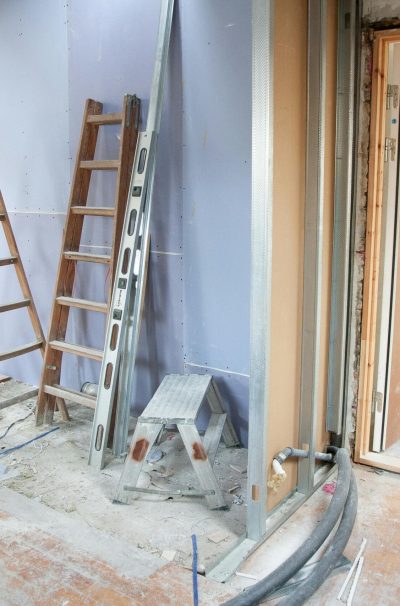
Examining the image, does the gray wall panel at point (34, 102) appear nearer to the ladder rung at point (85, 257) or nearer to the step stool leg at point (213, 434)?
the ladder rung at point (85, 257)

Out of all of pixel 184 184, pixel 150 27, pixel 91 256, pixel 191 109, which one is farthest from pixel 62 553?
pixel 150 27

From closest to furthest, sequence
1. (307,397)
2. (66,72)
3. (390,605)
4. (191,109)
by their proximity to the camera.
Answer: (390,605), (307,397), (191,109), (66,72)

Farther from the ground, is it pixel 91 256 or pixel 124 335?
pixel 91 256

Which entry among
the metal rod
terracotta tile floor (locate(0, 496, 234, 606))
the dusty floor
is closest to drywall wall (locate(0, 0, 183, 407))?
the dusty floor

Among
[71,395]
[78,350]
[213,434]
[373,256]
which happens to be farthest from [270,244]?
[71,395]

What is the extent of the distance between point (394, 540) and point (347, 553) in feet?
0.77

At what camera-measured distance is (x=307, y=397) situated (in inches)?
105

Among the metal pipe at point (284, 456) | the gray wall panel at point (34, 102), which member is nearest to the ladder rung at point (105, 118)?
the gray wall panel at point (34, 102)

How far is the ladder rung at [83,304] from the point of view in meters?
3.38

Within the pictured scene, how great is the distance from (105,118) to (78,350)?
139cm

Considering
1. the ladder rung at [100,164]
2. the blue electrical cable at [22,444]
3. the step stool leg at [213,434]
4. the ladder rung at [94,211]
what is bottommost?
the blue electrical cable at [22,444]

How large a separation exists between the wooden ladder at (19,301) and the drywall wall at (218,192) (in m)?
1.08

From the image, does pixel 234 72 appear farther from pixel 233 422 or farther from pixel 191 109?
pixel 233 422

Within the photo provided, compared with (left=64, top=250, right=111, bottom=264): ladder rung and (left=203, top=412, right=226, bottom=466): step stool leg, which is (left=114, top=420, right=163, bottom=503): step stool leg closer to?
(left=203, top=412, right=226, bottom=466): step stool leg
